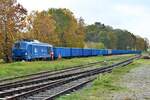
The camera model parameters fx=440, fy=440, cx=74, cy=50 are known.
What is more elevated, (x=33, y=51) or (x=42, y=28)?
(x=42, y=28)

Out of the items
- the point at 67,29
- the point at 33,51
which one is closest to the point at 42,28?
the point at 67,29

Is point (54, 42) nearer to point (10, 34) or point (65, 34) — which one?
point (65, 34)

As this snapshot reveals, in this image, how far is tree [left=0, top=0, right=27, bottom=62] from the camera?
50.9 metres

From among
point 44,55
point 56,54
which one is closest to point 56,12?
point 56,54

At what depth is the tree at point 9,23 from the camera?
50.9m

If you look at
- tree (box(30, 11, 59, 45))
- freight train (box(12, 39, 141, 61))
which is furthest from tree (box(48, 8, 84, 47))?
freight train (box(12, 39, 141, 61))

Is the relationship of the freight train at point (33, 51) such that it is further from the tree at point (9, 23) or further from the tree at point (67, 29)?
the tree at point (67, 29)

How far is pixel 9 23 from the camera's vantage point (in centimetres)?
5159

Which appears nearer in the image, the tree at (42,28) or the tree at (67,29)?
the tree at (42,28)

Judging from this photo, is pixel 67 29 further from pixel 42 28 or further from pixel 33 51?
pixel 33 51

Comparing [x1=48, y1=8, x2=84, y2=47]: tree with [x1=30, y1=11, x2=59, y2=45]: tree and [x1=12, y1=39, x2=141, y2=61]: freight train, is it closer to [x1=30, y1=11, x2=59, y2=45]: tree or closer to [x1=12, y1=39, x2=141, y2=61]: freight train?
[x1=30, y1=11, x2=59, y2=45]: tree

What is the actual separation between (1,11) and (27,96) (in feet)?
122

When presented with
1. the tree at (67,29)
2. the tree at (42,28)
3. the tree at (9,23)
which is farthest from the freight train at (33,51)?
the tree at (67,29)

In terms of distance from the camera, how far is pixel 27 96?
15711 millimetres
